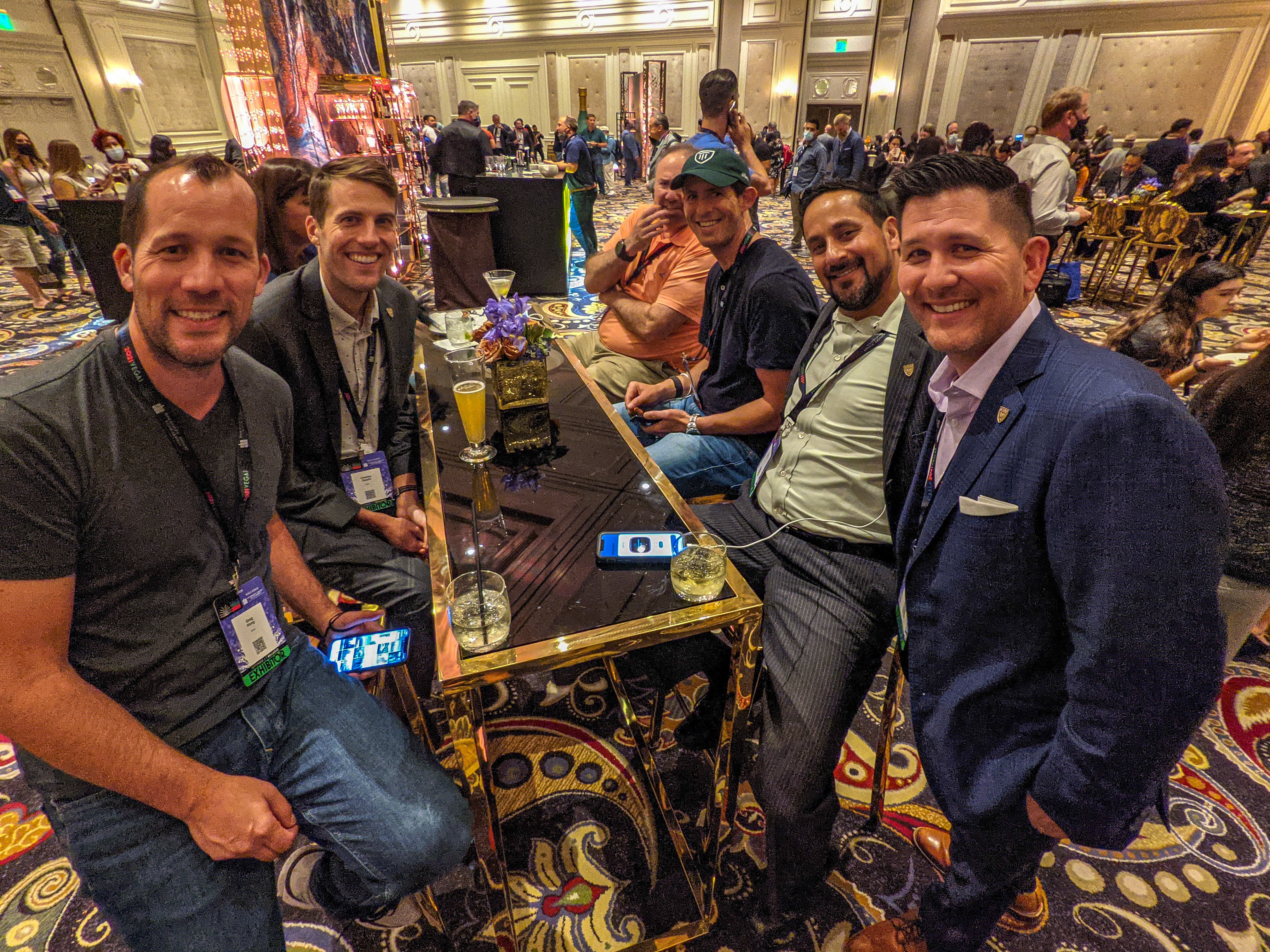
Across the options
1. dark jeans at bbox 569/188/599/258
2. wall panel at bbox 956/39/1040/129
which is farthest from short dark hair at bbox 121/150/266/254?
wall panel at bbox 956/39/1040/129

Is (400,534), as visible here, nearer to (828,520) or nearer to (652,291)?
(828,520)

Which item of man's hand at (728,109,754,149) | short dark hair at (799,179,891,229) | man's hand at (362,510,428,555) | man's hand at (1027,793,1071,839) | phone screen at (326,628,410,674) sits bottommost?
man's hand at (362,510,428,555)

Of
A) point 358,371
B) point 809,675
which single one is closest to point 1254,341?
point 809,675

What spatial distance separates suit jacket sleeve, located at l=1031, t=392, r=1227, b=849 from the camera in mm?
780

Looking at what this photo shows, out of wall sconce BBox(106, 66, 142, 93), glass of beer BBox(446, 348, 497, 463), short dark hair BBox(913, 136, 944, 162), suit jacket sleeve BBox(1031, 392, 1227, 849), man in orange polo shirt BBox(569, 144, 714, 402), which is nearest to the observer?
suit jacket sleeve BBox(1031, 392, 1227, 849)

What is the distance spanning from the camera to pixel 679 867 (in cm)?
150

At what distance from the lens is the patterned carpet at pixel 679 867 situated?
135 cm

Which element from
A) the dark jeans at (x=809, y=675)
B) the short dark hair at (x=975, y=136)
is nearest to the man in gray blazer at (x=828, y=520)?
the dark jeans at (x=809, y=675)

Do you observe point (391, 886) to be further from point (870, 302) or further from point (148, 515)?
point (870, 302)

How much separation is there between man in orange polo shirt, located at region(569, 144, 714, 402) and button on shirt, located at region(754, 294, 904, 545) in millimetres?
957

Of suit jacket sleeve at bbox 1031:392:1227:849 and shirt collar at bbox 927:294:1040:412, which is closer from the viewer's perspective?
suit jacket sleeve at bbox 1031:392:1227:849

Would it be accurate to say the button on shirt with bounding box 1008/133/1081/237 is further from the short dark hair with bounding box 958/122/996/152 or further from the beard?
the short dark hair with bounding box 958/122/996/152

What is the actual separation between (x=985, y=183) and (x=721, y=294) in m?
1.20

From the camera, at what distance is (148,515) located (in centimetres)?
105
